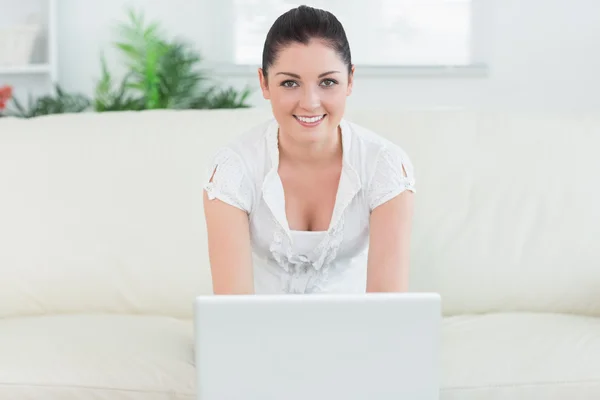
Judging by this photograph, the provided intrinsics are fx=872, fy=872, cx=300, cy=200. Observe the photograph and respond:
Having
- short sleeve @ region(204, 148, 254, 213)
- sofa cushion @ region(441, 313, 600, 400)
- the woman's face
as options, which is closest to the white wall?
sofa cushion @ region(441, 313, 600, 400)

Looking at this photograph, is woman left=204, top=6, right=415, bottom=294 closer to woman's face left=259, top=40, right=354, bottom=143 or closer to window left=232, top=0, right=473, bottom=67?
woman's face left=259, top=40, right=354, bottom=143

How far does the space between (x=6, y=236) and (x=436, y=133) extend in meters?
1.17

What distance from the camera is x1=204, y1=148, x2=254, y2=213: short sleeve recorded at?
185cm

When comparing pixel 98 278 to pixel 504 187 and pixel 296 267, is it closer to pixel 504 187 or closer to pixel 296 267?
pixel 296 267

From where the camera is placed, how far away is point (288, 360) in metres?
1.17

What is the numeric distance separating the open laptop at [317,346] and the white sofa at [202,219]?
2.95 ft

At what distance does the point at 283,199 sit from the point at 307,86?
0.30m

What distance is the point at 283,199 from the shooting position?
191 cm

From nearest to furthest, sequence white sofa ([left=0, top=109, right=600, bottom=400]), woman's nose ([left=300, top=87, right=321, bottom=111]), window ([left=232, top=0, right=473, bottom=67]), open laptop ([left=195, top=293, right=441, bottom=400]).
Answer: open laptop ([left=195, top=293, right=441, bottom=400]) < woman's nose ([left=300, top=87, right=321, bottom=111]) < white sofa ([left=0, top=109, right=600, bottom=400]) < window ([left=232, top=0, right=473, bottom=67])

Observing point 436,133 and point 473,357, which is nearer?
point 473,357

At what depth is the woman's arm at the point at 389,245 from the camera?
1.81m

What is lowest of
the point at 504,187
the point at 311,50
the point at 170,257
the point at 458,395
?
the point at 458,395

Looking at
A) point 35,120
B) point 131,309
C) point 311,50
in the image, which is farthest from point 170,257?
point 311,50

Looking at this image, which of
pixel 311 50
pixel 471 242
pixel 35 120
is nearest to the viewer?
pixel 311 50
